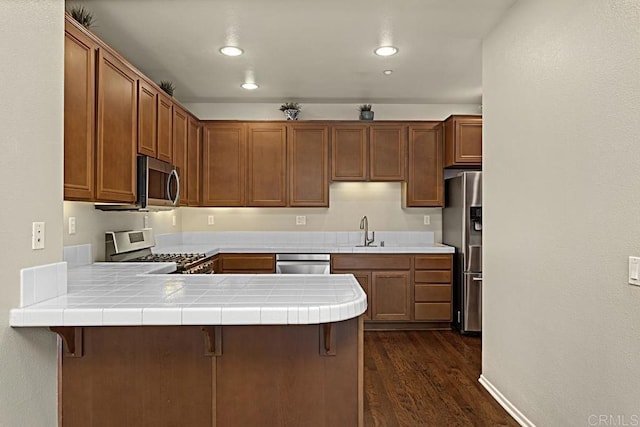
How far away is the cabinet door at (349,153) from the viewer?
513 cm

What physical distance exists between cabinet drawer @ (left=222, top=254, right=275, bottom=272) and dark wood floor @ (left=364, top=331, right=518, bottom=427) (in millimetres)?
1257

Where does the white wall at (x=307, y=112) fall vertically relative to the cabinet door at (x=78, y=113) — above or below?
above

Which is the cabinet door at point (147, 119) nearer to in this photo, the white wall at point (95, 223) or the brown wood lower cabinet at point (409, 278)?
the white wall at point (95, 223)

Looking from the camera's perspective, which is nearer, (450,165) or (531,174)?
(531,174)

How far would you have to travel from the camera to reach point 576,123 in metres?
2.15

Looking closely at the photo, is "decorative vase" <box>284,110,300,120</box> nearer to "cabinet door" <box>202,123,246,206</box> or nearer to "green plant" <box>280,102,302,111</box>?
"green plant" <box>280,102,302,111</box>

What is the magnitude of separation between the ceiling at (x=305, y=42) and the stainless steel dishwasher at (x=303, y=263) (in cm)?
174

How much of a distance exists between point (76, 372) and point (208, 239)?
11.3ft

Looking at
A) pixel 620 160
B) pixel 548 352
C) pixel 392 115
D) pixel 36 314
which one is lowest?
pixel 548 352

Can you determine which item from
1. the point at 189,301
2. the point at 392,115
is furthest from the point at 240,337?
the point at 392,115

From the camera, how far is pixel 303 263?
491 cm

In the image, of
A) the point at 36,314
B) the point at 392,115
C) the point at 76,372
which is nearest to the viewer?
the point at 36,314

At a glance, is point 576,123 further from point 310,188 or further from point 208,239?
point 208,239

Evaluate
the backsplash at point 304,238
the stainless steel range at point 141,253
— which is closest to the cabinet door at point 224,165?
the backsplash at point 304,238
